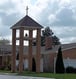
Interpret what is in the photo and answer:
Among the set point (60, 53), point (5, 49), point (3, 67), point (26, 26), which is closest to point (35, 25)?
point (26, 26)

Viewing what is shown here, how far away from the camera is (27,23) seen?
5369cm

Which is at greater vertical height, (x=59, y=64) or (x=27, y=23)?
(x=27, y=23)

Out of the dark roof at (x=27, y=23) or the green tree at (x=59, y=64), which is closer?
the green tree at (x=59, y=64)

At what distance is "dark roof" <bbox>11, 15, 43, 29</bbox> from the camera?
53344 mm

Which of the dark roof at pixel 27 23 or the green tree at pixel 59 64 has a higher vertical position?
the dark roof at pixel 27 23

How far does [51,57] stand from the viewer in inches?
2330

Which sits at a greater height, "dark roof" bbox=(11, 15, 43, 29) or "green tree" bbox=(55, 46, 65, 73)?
"dark roof" bbox=(11, 15, 43, 29)

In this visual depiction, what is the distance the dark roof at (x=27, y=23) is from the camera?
175 ft

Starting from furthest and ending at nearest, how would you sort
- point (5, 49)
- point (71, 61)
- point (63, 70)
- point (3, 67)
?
point (5, 49), point (3, 67), point (71, 61), point (63, 70)

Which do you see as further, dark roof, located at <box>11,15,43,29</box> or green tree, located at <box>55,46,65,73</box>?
dark roof, located at <box>11,15,43,29</box>

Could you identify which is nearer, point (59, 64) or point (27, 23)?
point (59, 64)

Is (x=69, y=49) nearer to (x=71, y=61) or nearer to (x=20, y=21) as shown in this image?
(x=71, y=61)

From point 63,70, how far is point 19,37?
812 cm

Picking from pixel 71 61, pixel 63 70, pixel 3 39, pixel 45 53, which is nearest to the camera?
pixel 63 70
